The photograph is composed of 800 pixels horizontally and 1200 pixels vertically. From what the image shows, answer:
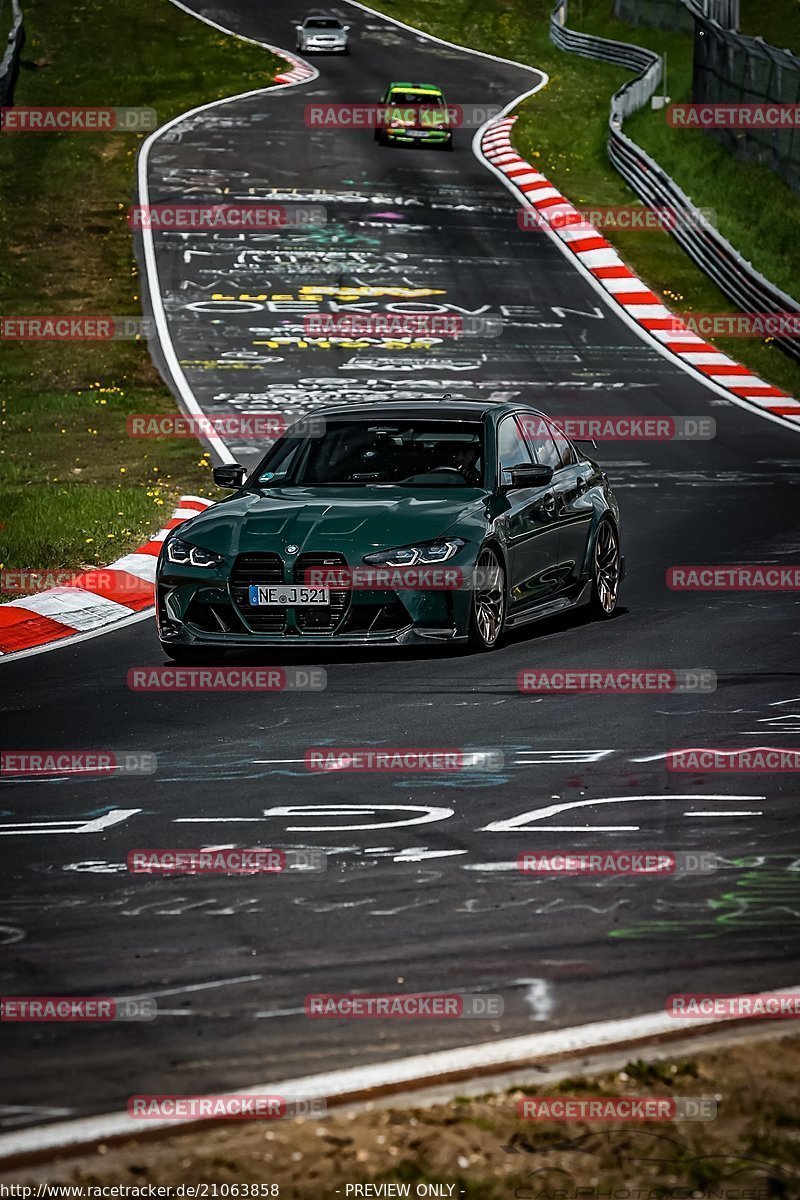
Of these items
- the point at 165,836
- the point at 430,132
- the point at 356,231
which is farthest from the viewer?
the point at 430,132

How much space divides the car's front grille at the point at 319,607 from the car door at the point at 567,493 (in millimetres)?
2029

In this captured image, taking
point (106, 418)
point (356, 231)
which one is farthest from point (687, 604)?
point (356, 231)

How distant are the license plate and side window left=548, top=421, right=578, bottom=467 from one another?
2845 mm

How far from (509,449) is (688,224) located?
21.3 meters

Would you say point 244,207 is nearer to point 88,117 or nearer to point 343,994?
point 88,117

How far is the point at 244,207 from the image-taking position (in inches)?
1409

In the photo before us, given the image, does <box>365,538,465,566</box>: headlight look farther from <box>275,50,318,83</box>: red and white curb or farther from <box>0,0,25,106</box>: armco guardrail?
<box>275,50,318,83</box>: red and white curb

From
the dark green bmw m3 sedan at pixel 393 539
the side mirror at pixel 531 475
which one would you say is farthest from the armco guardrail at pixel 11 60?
the side mirror at pixel 531 475

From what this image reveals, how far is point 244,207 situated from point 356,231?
2.61 m

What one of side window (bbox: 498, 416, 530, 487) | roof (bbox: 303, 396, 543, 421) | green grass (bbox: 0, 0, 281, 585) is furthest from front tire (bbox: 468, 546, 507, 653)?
green grass (bbox: 0, 0, 281, 585)

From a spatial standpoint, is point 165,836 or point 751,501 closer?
point 165,836

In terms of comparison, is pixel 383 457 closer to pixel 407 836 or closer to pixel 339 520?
pixel 339 520

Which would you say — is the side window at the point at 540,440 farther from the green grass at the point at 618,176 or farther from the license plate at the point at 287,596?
the green grass at the point at 618,176

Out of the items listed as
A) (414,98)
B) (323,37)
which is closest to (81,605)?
(414,98)
